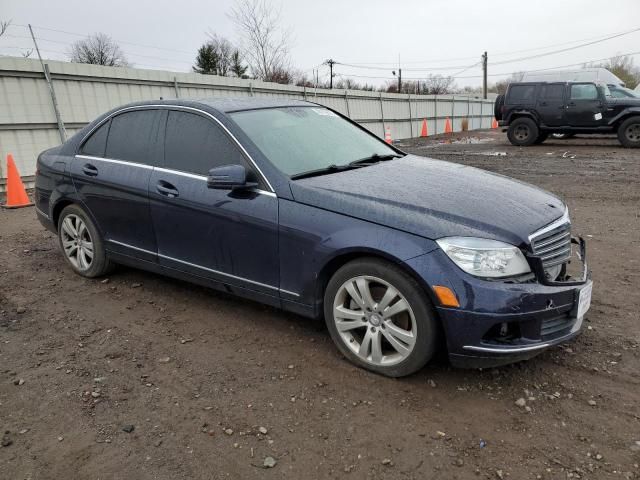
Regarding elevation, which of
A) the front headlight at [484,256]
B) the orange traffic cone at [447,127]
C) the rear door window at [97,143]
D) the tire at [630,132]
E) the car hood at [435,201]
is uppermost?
the rear door window at [97,143]

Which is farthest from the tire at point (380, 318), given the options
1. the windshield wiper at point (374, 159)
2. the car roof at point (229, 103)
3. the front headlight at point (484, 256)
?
the car roof at point (229, 103)

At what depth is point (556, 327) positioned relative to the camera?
279 cm

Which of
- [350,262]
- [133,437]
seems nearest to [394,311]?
[350,262]

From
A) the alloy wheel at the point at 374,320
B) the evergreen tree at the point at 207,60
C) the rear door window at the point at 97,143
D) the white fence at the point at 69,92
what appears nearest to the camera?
the alloy wheel at the point at 374,320

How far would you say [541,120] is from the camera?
16.3m

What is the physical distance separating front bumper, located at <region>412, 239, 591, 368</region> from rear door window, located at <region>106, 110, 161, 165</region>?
Result: 2419 millimetres

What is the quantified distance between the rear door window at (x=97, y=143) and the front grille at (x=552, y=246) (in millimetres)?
3509

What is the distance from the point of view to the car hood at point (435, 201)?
2771 millimetres

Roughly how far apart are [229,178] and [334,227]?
30.7 inches

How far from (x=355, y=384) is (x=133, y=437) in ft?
3.99

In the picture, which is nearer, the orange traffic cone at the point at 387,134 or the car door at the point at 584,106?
the car door at the point at 584,106

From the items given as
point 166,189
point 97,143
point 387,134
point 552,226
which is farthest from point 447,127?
point 552,226

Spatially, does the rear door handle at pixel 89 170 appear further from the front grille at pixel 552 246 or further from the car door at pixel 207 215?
the front grille at pixel 552 246

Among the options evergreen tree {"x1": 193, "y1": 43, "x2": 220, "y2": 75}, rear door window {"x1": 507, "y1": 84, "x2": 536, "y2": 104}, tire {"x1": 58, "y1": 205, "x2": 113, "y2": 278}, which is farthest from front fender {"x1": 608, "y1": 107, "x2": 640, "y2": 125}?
evergreen tree {"x1": 193, "y1": 43, "x2": 220, "y2": 75}
